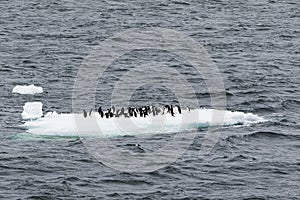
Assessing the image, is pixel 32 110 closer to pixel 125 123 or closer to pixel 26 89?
pixel 26 89

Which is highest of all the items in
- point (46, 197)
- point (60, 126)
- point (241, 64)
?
point (241, 64)

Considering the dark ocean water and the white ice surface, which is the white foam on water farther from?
the dark ocean water

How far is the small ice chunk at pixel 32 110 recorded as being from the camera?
57.8m

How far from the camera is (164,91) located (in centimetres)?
6750

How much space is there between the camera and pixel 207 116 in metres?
58.2

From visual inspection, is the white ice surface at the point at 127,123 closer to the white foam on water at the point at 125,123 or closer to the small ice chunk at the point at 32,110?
the white foam on water at the point at 125,123

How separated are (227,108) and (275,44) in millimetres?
24730

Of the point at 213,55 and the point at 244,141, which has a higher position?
the point at 213,55

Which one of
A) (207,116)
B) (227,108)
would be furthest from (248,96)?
(207,116)

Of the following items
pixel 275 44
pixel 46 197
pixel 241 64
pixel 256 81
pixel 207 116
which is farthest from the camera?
pixel 275 44

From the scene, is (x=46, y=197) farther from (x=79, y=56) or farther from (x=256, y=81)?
(x=79, y=56)

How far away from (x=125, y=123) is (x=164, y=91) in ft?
39.1

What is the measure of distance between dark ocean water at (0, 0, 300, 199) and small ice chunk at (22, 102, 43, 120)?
0.85 metres

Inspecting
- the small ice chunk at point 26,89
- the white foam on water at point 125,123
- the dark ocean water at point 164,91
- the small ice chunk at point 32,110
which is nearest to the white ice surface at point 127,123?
the white foam on water at point 125,123
